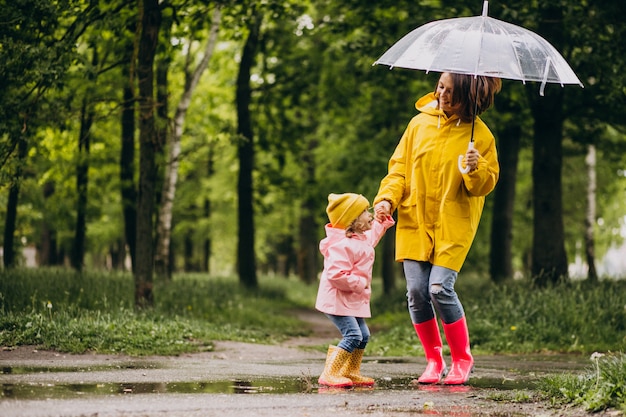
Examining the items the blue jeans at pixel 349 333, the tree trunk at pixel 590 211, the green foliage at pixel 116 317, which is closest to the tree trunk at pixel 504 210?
the green foliage at pixel 116 317

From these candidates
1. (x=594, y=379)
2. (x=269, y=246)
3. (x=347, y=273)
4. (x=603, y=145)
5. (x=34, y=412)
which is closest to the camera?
(x=34, y=412)

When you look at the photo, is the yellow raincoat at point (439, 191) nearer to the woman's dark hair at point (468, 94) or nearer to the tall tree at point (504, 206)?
the woman's dark hair at point (468, 94)

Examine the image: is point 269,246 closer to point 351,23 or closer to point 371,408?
point 351,23

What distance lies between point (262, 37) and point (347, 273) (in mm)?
17864

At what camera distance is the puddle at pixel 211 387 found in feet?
18.4

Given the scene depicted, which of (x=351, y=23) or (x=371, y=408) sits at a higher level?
(x=351, y=23)

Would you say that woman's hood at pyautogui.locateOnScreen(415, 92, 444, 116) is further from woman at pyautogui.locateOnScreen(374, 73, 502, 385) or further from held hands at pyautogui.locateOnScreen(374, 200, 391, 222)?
held hands at pyautogui.locateOnScreen(374, 200, 391, 222)

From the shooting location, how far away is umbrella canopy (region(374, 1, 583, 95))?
648 cm

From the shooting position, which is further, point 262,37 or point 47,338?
point 262,37

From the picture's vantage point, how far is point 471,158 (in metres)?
6.43

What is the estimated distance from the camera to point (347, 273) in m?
6.61

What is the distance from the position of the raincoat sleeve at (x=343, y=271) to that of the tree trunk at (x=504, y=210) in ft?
43.9

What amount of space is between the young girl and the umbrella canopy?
1.19 meters

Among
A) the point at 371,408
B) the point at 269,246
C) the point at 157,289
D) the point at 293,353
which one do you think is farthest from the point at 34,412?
the point at 269,246
